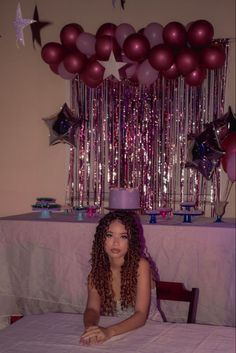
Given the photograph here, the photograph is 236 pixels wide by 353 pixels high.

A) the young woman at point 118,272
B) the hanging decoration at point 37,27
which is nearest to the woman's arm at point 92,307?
the young woman at point 118,272

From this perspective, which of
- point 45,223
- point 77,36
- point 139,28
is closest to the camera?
point 45,223

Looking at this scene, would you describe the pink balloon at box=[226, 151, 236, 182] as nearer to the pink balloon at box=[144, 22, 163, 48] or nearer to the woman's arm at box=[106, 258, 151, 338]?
the pink balloon at box=[144, 22, 163, 48]

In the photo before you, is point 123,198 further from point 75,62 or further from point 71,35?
point 71,35

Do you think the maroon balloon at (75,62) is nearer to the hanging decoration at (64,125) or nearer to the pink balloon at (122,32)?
the pink balloon at (122,32)

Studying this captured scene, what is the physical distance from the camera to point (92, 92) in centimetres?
470

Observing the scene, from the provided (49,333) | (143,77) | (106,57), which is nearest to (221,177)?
(143,77)

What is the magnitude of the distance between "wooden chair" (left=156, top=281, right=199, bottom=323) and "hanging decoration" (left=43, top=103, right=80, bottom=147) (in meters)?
2.42

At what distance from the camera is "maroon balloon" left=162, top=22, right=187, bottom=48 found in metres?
3.79

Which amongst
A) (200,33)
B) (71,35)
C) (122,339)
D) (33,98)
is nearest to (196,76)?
(200,33)

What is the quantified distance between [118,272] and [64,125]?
100 inches

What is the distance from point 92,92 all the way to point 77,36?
0.64 metres

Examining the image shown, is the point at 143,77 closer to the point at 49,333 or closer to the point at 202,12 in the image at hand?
the point at 202,12

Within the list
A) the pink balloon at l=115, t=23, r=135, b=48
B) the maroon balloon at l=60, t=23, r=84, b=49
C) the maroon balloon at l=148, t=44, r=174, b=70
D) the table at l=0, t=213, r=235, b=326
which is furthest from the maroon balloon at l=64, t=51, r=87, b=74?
the table at l=0, t=213, r=235, b=326

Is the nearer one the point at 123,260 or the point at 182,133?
the point at 123,260
